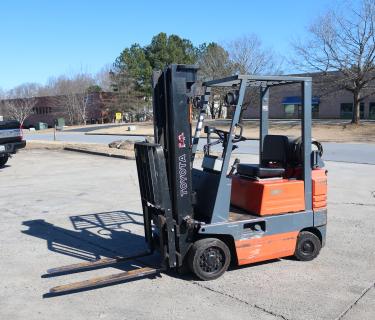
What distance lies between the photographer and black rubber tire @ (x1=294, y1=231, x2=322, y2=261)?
5.66m

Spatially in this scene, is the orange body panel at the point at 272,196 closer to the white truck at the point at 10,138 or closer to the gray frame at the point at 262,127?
the gray frame at the point at 262,127

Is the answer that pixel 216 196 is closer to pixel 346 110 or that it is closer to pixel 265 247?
pixel 265 247

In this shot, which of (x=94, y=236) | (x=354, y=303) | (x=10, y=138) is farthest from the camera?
(x=10, y=138)

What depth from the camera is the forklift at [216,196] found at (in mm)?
5012

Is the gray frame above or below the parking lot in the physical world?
above

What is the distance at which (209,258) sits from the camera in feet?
16.7

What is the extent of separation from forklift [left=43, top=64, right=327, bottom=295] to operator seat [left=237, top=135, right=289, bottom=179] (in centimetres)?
1

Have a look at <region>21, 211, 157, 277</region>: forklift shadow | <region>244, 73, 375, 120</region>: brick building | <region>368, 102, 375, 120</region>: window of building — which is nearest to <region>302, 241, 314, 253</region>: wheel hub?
<region>21, 211, 157, 277</region>: forklift shadow

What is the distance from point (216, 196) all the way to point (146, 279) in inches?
48.7

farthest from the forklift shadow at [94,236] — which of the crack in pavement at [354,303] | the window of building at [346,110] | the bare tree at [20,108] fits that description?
the bare tree at [20,108]

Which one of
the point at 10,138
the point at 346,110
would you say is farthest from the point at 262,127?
the point at 346,110

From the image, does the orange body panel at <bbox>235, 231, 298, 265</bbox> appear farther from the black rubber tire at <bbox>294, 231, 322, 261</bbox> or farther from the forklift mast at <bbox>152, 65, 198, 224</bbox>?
the forklift mast at <bbox>152, 65, 198, 224</bbox>

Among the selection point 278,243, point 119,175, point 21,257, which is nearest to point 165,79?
point 278,243

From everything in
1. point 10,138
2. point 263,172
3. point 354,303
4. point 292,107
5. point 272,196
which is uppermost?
point 292,107
